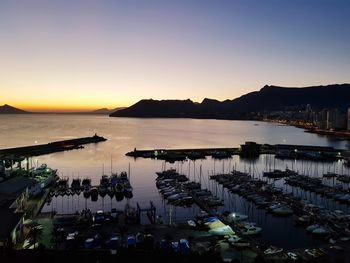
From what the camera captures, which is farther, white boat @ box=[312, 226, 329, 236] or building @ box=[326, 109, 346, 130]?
building @ box=[326, 109, 346, 130]

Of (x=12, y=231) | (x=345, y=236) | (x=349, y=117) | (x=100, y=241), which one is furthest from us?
(x=349, y=117)

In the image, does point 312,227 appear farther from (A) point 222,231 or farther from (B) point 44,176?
(B) point 44,176

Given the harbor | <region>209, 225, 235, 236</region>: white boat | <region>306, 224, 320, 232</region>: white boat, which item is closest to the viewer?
the harbor

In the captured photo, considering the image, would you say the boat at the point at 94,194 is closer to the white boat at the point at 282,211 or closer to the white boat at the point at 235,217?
the white boat at the point at 235,217

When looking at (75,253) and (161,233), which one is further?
(161,233)

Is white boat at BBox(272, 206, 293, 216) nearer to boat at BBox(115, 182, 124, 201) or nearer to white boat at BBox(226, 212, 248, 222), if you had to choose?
white boat at BBox(226, 212, 248, 222)

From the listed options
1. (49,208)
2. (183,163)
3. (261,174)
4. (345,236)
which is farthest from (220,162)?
(345,236)

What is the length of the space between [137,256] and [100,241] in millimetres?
4332

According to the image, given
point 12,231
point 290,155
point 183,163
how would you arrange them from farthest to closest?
point 290,155 < point 183,163 < point 12,231

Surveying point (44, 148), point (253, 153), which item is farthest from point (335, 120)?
point (44, 148)

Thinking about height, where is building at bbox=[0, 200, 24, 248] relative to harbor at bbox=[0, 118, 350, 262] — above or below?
above

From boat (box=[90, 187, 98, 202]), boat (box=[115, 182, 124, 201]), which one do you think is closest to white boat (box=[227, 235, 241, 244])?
boat (box=[115, 182, 124, 201])

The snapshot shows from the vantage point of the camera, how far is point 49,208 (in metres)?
20.4

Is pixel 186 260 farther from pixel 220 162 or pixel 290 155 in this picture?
pixel 290 155
